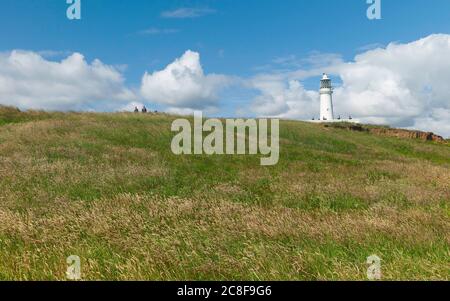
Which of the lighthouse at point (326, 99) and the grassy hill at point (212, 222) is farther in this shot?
the lighthouse at point (326, 99)

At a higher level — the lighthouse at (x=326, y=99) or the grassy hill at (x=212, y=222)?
the lighthouse at (x=326, y=99)

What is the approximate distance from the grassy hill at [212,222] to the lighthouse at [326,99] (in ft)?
279

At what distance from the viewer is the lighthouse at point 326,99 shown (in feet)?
334

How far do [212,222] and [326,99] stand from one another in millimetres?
100118

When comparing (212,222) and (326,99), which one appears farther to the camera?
(326,99)

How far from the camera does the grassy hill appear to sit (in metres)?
6.08

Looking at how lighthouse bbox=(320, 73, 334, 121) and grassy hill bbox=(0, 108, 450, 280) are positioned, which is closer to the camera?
grassy hill bbox=(0, 108, 450, 280)

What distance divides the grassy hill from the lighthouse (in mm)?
85146

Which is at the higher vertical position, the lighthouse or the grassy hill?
the lighthouse

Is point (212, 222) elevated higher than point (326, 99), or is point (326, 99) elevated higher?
point (326, 99)

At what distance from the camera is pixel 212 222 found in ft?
28.9
